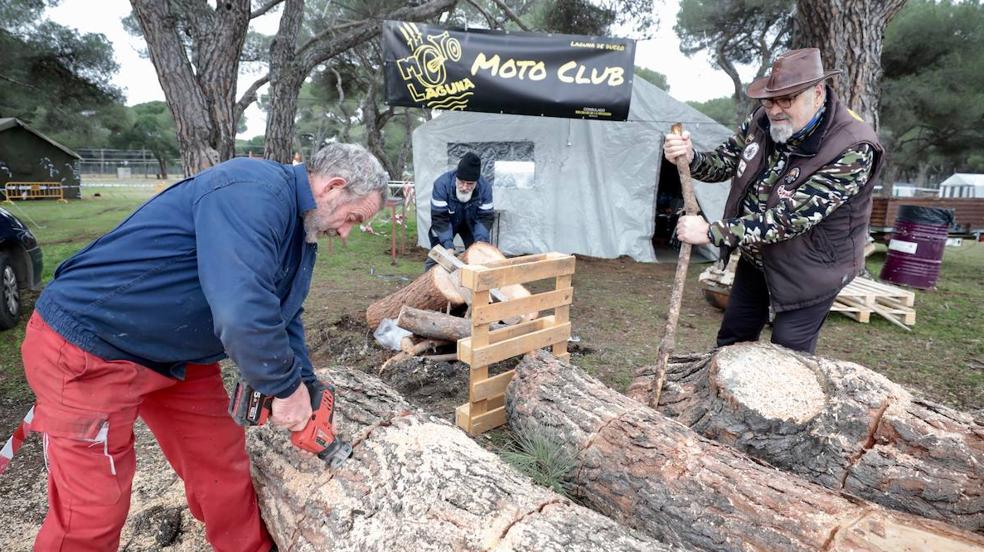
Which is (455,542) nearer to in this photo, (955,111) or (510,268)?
(510,268)

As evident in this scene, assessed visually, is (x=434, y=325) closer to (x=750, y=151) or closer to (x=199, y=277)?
(x=750, y=151)

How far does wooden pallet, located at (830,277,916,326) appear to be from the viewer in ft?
17.7

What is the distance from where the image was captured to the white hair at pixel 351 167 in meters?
1.66

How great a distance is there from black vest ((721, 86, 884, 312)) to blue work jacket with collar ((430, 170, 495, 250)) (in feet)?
10.6

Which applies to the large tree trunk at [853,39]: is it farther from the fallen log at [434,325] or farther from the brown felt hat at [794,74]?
the fallen log at [434,325]

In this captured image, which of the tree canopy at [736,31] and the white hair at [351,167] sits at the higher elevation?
the tree canopy at [736,31]

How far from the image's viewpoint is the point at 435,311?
4332 mm

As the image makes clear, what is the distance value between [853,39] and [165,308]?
20.7 ft

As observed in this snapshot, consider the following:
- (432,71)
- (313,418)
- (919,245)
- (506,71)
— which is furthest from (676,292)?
(919,245)

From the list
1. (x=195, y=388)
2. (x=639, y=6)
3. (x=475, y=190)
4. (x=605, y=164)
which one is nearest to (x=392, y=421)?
(x=195, y=388)

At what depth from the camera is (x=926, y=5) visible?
14.6 meters

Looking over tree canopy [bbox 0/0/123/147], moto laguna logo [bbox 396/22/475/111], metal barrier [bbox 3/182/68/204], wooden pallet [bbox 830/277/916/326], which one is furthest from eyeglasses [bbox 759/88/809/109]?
metal barrier [bbox 3/182/68/204]

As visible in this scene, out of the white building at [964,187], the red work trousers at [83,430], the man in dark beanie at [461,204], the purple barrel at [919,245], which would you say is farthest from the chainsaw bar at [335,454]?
the white building at [964,187]

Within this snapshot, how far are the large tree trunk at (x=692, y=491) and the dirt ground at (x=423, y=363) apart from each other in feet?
2.16
